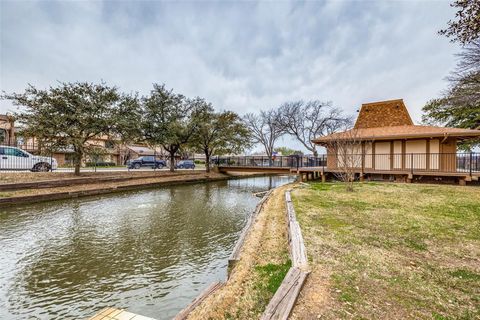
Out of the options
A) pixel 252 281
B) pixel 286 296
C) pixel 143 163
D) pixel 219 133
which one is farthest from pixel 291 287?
pixel 143 163

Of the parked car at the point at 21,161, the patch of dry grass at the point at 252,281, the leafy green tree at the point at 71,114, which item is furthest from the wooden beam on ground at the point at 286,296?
the parked car at the point at 21,161

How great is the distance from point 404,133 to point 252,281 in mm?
Result: 14260

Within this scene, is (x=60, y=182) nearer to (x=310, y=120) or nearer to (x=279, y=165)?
(x=279, y=165)

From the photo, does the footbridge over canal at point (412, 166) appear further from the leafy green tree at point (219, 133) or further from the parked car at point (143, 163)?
the parked car at point (143, 163)

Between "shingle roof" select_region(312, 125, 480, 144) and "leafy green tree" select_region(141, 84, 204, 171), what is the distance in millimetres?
11406

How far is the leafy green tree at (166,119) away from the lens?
1964 cm

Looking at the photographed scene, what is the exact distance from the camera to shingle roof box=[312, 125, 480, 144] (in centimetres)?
1168

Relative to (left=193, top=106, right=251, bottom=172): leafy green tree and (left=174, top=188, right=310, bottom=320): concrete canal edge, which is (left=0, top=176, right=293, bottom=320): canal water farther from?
(left=193, top=106, right=251, bottom=172): leafy green tree

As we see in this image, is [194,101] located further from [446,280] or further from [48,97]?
[446,280]

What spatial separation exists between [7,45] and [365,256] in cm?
1855

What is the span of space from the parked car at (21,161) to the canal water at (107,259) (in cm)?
654

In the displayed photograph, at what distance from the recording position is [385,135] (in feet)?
44.9

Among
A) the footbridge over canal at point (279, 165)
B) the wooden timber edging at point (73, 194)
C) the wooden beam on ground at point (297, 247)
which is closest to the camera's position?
the wooden beam on ground at point (297, 247)

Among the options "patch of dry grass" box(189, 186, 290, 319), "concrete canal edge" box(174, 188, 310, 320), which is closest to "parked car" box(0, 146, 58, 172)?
"patch of dry grass" box(189, 186, 290, 319)
